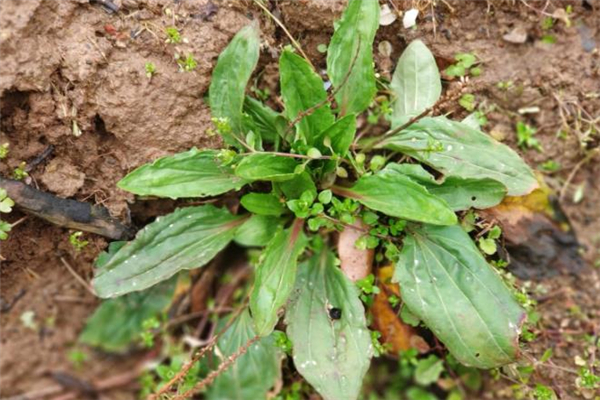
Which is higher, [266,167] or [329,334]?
[266,167]

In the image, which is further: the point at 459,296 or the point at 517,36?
the point at 517,36

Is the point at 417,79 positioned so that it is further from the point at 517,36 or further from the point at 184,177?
the point at 184,177

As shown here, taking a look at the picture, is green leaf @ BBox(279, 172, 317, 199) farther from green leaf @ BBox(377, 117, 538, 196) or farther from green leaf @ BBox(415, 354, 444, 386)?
green leaf @ BBox(415, 354, 444, 386)

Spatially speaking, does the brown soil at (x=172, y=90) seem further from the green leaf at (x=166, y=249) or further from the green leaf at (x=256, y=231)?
the green leaf at (x=256, y=231)

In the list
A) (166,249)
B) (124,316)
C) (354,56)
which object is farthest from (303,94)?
(124,316)

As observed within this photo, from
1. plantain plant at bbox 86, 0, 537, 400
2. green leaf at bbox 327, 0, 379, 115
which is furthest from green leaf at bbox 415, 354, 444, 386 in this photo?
green leaf at bbox 327, 0, 379, 115

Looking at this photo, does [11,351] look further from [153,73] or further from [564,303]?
[564,303]

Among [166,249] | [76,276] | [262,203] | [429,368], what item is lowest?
[429,368]
